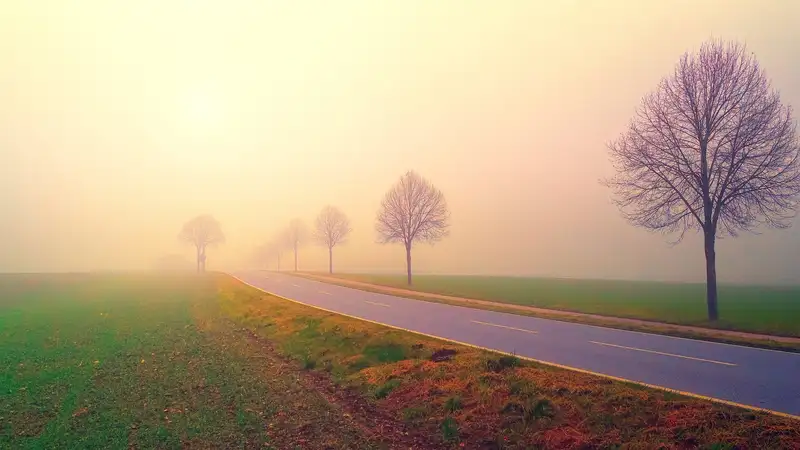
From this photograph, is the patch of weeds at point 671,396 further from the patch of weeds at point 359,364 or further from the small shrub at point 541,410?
the patch of weeds at point 359,364

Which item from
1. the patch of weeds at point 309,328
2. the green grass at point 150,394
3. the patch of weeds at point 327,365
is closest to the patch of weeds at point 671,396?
the green grass at point 150,394

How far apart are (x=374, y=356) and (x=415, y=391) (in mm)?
3866

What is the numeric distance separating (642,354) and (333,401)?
9182 millimetres

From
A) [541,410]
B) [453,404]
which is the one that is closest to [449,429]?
[453,404]

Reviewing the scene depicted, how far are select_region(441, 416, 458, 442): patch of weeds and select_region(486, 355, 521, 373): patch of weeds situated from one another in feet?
9.04

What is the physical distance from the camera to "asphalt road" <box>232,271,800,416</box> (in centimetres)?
960

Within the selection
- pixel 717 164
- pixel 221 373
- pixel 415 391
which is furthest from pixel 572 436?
pixel 717 164

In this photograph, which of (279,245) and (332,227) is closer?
(332,227)

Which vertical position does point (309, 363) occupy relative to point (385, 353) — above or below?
below

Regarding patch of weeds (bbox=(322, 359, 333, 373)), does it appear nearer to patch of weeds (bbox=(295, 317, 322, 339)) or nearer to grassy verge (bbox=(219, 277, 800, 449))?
grassy verge (bbox=(219, 277, 800, 449))

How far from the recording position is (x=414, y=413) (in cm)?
977

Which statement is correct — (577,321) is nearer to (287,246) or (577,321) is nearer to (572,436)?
(572,436)

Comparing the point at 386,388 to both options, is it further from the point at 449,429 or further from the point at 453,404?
the point at 449,429

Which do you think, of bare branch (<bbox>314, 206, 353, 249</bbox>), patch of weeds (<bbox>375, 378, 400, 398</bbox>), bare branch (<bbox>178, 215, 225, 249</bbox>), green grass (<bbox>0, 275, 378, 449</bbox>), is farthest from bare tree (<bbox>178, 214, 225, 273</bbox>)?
patch of weeds (<bbox>375, 378, 400, 398</bbox>)
